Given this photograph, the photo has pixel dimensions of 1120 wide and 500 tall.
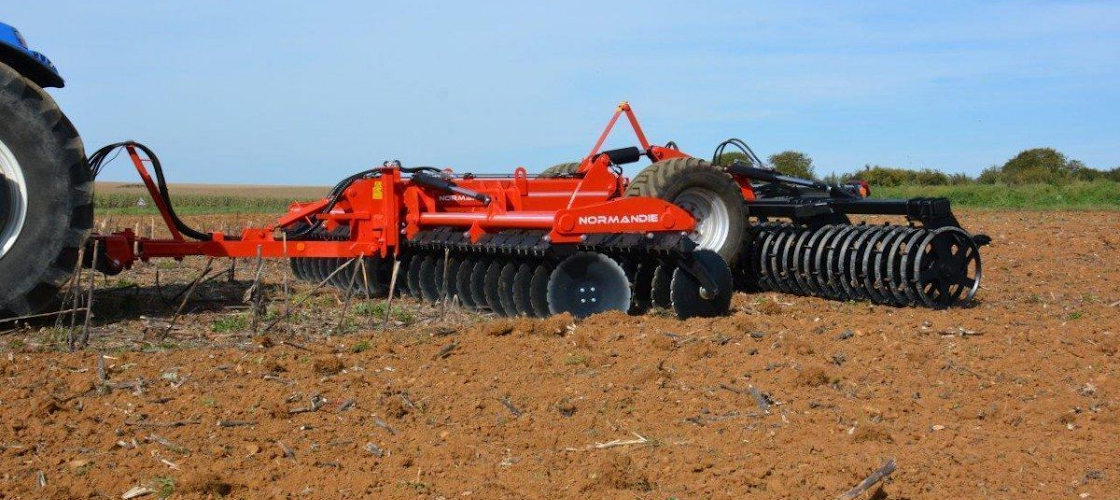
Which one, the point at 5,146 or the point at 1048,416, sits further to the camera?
the point at 5,146

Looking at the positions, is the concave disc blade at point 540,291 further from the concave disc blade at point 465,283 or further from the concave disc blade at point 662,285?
the concave disc blade at point 465,283

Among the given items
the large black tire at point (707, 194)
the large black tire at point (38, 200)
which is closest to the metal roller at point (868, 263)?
the large black tire at point (707, 194)

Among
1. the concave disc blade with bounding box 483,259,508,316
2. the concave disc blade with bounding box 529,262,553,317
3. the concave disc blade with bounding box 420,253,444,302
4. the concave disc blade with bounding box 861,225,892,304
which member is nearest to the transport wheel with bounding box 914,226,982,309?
the concave disc blade with bounding box 861,225,892,304

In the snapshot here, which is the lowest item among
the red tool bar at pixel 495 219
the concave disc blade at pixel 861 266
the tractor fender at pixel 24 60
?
the concave disc blade at pixel 861 266

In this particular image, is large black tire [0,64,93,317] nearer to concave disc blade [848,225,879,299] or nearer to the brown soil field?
the brown soil field

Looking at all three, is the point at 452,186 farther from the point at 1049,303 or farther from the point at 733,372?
the point at 1049,303

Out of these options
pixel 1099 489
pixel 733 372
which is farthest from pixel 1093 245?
pixel 1099 489

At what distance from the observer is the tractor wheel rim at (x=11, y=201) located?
704 centimetres

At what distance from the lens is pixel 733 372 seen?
607 centimetres

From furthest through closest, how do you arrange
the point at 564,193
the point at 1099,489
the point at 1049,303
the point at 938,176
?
1. the point at 938,176
2. the point at 564,193
3. the point at 1049,303
4. the point at 1099,489

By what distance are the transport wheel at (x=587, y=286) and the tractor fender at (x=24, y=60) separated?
Answer: 379 centimetres

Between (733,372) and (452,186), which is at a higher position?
(452,186)

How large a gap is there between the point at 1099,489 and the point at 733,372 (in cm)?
218

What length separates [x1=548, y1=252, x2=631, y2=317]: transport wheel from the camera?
855 centimetres
